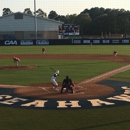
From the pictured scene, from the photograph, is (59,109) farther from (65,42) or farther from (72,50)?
(65,42)

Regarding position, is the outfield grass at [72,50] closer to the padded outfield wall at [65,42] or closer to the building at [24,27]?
the padded outfield wall at [65,42]

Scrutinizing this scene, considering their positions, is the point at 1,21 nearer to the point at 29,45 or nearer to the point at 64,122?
the point at 29,45

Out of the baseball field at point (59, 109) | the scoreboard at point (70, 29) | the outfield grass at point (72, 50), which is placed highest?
the scoreboard at point (70, 29)

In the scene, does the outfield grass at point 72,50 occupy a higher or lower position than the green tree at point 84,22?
lower

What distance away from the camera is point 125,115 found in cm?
1052

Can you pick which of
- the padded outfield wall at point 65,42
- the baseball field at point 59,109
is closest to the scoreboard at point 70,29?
the padded outfield wall at point 65,42

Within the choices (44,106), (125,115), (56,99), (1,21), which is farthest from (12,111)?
(1,21)

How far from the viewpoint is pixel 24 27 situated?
70.4 meters

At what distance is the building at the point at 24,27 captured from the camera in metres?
69.1

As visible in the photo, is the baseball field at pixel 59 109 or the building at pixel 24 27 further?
the building at pixel 24 27

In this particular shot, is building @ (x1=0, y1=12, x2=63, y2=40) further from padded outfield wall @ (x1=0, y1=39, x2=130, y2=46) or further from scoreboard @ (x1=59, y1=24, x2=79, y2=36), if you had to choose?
padded outfield wall @ (x1=0, y1=39, x2=130, y2=46)

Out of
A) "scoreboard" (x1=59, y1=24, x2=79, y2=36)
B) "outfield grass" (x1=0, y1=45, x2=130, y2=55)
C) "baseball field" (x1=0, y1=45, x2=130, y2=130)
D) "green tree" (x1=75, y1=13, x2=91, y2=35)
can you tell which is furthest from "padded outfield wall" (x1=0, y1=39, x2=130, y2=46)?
"baseball field" (x1=0, y1=45, x2=130, y2=130)

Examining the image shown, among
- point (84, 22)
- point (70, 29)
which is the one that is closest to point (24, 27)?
point (70, 29)

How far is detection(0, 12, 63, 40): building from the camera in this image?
2719 inches
